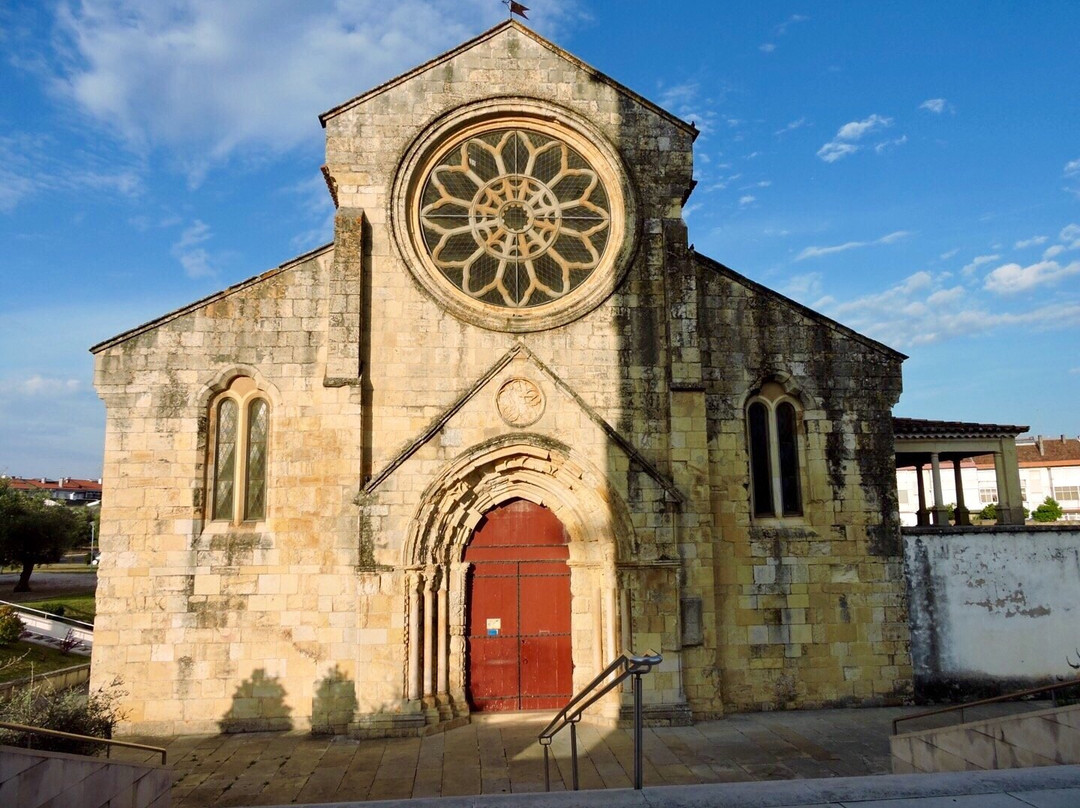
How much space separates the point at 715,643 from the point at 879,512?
382 cm

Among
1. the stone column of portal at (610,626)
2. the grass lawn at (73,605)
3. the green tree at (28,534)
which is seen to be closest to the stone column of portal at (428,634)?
the stone column of portal at (610,626)

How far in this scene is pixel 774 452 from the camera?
14.1 m

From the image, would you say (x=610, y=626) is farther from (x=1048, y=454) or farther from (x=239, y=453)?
(x=1048, y=454)

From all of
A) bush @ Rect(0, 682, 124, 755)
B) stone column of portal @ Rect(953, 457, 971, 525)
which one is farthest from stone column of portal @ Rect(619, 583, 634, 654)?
stone column of portal @ Rect(953, 457, 971, 525)

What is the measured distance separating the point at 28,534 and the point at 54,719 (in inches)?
1226

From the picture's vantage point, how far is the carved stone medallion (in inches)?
501

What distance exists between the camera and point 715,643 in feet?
41.9

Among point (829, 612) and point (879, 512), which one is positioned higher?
point (879, 512)

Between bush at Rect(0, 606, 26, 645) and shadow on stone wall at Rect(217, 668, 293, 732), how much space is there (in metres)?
9.51

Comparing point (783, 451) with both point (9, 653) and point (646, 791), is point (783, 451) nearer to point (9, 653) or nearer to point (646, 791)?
point (646, 791)

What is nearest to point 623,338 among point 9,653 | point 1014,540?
point 1014,540

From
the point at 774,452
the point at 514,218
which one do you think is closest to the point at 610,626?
the point at 774,452

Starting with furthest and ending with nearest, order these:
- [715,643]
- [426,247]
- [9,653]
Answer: [9,653] < [426,247] < [715,643]

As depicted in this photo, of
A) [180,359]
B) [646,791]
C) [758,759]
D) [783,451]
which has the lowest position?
[758,759]
